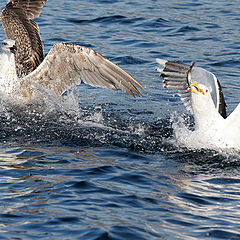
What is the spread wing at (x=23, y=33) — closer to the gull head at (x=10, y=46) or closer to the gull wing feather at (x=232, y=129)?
the gull head at (x=10, y=46)

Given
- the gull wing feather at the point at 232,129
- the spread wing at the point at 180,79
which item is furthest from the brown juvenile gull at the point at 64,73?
the gull wing feather at the point at 232,129

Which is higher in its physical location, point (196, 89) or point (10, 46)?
point (10, 46)

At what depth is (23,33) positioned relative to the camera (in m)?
10.7

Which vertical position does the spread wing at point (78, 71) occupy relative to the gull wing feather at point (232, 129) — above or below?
above

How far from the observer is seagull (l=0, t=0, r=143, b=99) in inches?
370

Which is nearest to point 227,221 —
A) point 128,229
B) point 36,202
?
point 128,229

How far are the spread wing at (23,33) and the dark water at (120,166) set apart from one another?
3.13 feet

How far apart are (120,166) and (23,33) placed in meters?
4.43

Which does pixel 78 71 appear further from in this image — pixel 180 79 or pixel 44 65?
pixel 180 79

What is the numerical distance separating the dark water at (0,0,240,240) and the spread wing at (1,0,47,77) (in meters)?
0.95

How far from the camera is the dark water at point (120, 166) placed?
559 centimetres

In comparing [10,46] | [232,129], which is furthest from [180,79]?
[10,46]

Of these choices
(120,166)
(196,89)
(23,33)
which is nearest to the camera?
(120,166)

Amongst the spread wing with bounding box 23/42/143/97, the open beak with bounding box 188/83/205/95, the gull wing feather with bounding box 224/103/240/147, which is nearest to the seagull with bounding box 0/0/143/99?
the spread wing with bounding box 23/42/143/97
